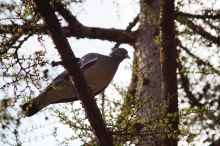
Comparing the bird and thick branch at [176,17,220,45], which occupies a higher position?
thick branch at [176,17,220,45]

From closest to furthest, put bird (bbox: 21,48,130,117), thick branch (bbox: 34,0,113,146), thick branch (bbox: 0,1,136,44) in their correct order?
thick branch (bbox: 34,0,113,146) < bird (bbox: 21,48,130,117) < thick branch (bbox: 0,1,136,44)

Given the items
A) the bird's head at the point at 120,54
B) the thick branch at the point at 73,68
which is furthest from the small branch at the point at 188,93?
the thick branch at the point at 73,68

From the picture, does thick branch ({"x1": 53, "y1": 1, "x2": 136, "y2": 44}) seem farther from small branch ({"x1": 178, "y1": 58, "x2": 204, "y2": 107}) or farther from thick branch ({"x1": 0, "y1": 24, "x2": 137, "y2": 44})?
small branch ({"x1": 178, "y1": 58, "x2": 204, "y2": 107})

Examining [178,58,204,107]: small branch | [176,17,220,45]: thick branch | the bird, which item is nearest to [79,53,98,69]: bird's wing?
the bird

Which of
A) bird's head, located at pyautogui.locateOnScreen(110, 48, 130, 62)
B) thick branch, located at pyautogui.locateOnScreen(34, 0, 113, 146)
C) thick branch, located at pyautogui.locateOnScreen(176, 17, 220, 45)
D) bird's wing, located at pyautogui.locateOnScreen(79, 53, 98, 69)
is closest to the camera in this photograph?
thick branch, located at pyautogui.locateOnScreen(34, 0, 113, 146)

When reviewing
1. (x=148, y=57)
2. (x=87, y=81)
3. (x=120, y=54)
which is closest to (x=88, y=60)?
(x=87, y=81)

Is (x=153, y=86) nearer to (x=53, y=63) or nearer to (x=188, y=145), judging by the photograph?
(x=188, y=145)

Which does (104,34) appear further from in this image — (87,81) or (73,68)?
(73,68)

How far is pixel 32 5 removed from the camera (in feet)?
9.13

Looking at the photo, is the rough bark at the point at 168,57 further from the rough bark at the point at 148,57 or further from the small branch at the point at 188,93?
the small branch at the point at 188,93

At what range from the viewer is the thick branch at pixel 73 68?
287 cm

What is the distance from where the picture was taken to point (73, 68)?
10.7ft

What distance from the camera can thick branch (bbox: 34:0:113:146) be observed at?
9.42 ft

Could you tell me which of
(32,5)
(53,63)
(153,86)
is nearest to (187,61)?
(153,86)
